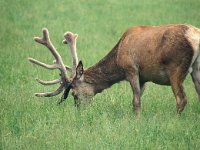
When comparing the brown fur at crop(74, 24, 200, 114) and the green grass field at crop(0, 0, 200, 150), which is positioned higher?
the brown fur at crop(74, 24, 200, 114)

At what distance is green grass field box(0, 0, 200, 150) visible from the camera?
7.09 meters

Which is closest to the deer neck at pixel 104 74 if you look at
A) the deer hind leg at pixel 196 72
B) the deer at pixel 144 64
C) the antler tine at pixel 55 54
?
the deer at pixel 144 64

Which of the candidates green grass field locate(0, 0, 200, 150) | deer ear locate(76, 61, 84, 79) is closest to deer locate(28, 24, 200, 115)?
deer ear locate(76, 61, 84, 79)

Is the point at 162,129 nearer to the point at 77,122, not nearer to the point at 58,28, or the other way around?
the point at 77,122

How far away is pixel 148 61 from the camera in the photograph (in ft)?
29.6

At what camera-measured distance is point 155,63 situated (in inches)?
350

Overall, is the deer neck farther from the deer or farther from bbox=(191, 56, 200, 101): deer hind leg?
bbox=(191, 56, 200, 101): deer hind leg

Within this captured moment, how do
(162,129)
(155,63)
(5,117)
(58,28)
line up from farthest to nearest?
(58,28), (155,63), (5,117), (162,129)

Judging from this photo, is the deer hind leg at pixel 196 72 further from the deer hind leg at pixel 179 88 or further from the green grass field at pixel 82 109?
the green grass field at pixel 82 109

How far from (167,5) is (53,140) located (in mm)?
15214

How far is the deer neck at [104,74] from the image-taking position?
9891 mm

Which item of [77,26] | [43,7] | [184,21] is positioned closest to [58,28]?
[77,26]

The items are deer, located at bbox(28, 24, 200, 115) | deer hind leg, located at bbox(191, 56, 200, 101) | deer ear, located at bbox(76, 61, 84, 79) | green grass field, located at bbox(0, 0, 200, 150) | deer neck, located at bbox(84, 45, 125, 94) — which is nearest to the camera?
green grass field, located at bbox(0, 0, 200, 150)

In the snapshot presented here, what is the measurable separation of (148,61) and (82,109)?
1296 mm
